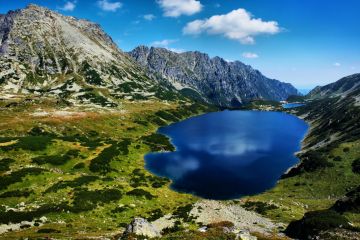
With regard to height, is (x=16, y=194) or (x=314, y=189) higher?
(x=16, y=194)

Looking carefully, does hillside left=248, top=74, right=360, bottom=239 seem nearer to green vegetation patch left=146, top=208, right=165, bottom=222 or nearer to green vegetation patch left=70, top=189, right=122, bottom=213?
green vegetation patch left=146, top=208, right=165, bottom=222

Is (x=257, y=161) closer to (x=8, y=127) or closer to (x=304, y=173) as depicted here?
(x=304, y=173)

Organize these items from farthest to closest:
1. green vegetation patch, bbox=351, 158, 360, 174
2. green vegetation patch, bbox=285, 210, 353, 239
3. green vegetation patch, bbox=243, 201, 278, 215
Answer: green vegetation patch, bbox=351, 158, 360, 174 → green vegetation patch, bbox=243, 201, 278, 215 → green vegetation patch, bbox=285, 210, 353, 239

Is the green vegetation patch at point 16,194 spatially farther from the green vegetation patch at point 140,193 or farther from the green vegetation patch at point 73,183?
the green vegetation patch at point 140,193

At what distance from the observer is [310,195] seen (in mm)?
83812

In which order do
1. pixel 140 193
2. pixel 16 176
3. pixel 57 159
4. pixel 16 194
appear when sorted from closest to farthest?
1. pixel 16 194
2. pixel 16 176
3. pixel 140 193
4. pixel 57 159

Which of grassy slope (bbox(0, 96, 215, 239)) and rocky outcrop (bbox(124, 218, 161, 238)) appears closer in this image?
rocky outcrop (bbox(124, 218, 161, 238))

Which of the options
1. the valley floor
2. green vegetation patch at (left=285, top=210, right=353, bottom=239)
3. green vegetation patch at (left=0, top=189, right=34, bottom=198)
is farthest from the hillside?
green vegetation patch at (left=0, top=189, right=34, bottom=198)

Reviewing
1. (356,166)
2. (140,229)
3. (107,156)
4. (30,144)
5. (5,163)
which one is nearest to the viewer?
(140,229)

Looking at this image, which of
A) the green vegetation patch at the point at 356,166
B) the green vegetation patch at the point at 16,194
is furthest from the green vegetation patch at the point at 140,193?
the green vegetation patch at the point at 356,166

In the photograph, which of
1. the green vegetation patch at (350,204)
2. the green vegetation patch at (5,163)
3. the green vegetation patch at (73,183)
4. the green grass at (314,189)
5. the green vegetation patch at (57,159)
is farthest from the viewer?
the green vegetation patch at (57,159)

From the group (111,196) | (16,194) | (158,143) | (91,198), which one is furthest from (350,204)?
(158,143)

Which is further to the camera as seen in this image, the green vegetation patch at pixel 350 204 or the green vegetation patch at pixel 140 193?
the green vegetation patch at pixel 140 193

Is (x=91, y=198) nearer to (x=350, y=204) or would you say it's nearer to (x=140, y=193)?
(x=140, y=193)
